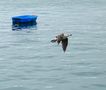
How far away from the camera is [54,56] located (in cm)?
4272

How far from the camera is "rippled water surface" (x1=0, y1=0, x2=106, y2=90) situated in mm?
33469

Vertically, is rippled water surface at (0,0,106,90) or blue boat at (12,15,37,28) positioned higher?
blue boat at (12,15,37,28)

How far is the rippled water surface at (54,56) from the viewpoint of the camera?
110 ft

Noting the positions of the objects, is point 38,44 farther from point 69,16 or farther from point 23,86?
point 69,16

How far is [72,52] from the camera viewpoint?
4484 centimetres

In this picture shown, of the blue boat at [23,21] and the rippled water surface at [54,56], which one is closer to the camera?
the rippled water surface at [54,56]

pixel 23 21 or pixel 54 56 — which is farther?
pixel 23 21

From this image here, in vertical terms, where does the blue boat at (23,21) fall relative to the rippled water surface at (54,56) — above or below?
above

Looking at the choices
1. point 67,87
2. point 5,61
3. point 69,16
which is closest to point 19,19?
point 69,16

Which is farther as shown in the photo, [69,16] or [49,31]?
[69,16]

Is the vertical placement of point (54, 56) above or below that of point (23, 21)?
below

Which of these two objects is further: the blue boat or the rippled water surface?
the blue boat

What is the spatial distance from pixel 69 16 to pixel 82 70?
37148 millimetres

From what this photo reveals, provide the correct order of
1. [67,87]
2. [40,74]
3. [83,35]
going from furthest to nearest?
[83,35], [40,74], [67,87]
